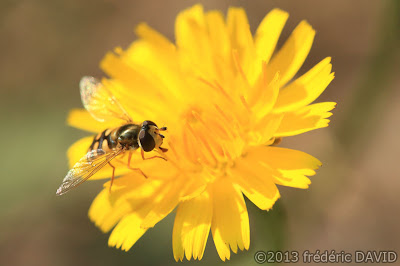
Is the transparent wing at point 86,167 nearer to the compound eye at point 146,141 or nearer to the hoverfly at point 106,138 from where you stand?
the hoverfly at point 106,138

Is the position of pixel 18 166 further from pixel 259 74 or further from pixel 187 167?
pixel 259 74

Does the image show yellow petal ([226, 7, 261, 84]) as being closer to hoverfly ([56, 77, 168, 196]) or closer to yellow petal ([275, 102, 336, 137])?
yellow petal ([275, 102, 336, 137])

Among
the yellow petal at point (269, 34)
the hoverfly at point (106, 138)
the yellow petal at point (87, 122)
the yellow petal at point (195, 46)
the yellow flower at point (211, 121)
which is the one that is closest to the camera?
the yellow flower at point (211, 121)

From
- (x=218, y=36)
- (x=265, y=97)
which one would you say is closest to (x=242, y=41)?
(x=218, y=36)

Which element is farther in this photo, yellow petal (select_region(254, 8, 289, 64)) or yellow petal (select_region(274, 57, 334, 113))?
yellow petal (select_region(254, 8, 289, 64))

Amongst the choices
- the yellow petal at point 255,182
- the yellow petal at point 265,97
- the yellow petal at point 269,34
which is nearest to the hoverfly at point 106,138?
the yellow petal at point 255,182

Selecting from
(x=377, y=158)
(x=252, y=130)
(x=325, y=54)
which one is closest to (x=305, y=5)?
(x=325, y=54)

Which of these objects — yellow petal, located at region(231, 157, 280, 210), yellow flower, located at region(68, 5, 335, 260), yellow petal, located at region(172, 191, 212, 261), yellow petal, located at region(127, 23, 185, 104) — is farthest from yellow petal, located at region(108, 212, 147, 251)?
yellow petal, located at region(127, 23, 185, 104)
